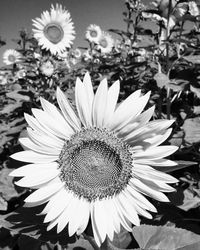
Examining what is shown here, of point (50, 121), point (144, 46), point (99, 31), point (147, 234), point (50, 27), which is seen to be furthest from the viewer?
point (99, 31)

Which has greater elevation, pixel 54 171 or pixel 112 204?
pixel 54 171

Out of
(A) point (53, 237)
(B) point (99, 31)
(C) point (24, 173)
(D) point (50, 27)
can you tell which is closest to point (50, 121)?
(C) point (24, 173)

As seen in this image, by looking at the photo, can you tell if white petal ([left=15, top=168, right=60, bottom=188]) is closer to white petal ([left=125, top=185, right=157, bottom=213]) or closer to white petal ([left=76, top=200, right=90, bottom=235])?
white petal ([left=76, top=200, right=90, bottom=235])

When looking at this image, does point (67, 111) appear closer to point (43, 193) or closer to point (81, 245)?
point (43, 193)

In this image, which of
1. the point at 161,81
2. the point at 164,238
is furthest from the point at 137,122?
the point at 161,81

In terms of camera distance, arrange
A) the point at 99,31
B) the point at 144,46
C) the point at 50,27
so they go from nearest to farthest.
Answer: the point at 144,46, the point at 50,27, the point at 99,31

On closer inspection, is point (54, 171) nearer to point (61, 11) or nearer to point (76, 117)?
point (76, 117)
